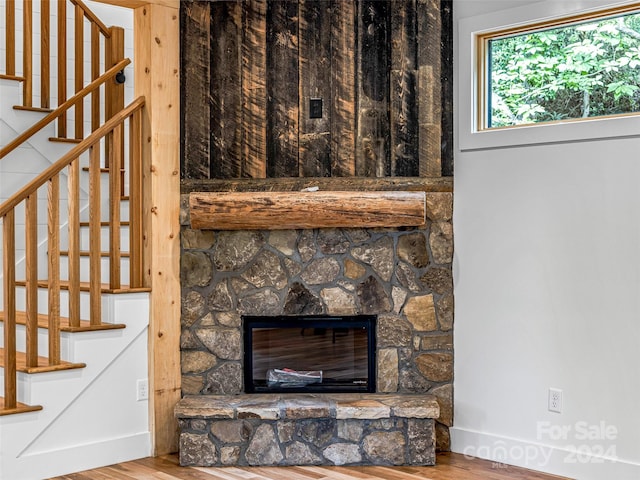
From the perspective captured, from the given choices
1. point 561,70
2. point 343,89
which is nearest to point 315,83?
point 343,89

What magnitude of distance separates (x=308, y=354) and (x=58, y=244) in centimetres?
149

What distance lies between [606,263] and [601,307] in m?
0.21

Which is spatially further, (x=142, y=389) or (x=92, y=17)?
(x=92, y=17)

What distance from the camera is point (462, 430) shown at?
4039mm

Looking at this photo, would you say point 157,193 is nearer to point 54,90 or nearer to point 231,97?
point 231,97

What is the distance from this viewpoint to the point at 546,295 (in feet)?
12.2

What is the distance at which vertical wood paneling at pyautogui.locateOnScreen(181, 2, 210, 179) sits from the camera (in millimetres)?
4078

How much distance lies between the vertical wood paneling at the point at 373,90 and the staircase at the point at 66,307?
1223 mm

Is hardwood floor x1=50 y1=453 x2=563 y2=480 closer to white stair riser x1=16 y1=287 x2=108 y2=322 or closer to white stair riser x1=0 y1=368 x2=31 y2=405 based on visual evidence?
white stair riser x1=0 y1=368 x2=31 y2=405

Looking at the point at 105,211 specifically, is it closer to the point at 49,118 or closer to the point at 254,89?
the point at 49,118

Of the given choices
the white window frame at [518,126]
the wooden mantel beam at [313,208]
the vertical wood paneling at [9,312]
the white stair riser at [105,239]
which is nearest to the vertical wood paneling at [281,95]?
the wooden mantel beam at [313,208]

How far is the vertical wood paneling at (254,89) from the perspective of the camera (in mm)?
4062

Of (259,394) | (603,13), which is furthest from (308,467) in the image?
(603,13)

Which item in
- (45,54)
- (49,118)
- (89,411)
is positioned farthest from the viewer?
(45,54)
